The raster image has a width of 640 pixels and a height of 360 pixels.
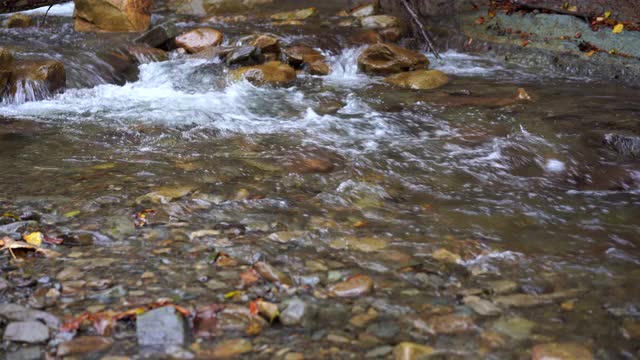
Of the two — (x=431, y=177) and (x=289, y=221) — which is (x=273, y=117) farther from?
(x=289, y=221)

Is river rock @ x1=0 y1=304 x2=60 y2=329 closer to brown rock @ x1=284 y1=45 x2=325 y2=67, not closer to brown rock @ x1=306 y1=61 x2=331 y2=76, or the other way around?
brown rock @ x1=306 y1=61 x2=331 y2=76

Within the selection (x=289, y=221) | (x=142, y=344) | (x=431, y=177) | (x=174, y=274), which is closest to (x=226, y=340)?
(x=142, y=344)

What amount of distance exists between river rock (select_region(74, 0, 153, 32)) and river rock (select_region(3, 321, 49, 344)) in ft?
30.5

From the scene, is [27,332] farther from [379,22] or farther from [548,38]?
[379,22]

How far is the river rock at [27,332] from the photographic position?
247cm

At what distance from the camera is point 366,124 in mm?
6395

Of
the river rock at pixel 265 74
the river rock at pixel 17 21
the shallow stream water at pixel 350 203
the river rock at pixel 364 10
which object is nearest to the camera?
the shallow stream water at pixel 350 203

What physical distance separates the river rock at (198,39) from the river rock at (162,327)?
7845mm

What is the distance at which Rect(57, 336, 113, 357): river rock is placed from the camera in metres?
2.41

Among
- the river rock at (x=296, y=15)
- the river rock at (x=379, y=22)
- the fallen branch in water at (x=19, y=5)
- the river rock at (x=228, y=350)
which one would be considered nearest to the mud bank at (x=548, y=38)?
the river rock at (x=379, y=22)

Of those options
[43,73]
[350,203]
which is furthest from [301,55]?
[350,203]

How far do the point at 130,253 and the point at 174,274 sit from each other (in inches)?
15.0

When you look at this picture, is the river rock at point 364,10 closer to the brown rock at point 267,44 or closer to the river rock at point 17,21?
the brown rock at point 267,44

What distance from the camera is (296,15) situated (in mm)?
11820
